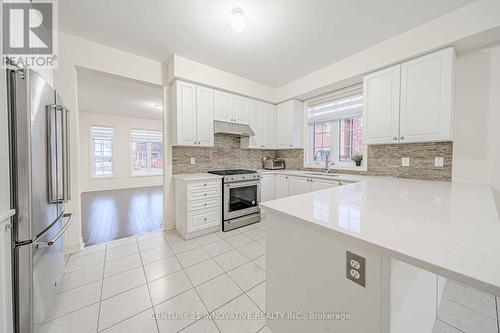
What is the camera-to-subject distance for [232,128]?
345 cm

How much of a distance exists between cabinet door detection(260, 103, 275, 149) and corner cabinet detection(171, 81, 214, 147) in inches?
48.1

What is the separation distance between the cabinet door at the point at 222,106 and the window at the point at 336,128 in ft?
5.63

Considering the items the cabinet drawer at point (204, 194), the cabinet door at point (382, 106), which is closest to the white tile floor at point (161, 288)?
the cabinet drawer at point (204, 194)

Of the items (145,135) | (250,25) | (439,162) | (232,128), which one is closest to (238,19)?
(250,25)

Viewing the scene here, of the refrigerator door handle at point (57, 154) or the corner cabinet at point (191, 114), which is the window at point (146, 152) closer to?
the corner cabinet at point (191, 114)

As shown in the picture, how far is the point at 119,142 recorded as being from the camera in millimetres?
6625

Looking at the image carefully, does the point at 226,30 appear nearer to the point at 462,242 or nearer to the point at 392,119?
the point at 392,119

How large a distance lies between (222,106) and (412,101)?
8.95 feet

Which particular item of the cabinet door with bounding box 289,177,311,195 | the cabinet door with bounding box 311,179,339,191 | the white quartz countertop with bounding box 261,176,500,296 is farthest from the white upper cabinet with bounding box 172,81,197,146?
the white quartz countertop with bounding box 261,176,500,296

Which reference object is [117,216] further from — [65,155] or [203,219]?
[65,155]

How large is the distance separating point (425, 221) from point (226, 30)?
257 centimetres

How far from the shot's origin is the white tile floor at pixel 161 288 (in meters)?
1.37

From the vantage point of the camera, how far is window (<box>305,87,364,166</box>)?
10.4 feet

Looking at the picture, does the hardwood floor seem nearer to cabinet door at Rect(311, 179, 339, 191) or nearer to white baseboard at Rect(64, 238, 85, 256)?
white baseboard at Rect(64, 238, 85, 256)
